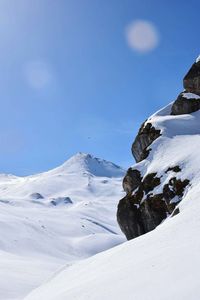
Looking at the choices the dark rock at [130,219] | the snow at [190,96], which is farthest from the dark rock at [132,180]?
the snow at [190,96]

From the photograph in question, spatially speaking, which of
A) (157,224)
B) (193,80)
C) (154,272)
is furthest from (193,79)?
(154,272)

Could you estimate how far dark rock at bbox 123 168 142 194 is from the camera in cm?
5475

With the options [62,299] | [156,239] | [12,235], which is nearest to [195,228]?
[156,239]

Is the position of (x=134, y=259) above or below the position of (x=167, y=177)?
below

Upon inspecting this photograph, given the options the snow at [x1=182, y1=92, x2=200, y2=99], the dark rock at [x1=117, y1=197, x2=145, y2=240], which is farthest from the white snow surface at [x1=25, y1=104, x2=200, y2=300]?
the snow at [x1=182, y1=92, x2=200, y2=99]

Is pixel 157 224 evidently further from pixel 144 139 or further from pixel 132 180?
pixel 144 139

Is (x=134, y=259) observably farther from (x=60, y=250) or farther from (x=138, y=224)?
(x=60, y=250)

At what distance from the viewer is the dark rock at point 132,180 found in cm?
5475

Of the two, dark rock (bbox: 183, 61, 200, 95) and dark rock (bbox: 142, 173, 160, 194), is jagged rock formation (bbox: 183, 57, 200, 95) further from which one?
dark rock (bbox: 142, 173, 160, 194)

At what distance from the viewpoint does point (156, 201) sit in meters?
49.3

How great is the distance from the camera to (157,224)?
161 feet

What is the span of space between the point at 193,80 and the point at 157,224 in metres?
27.5

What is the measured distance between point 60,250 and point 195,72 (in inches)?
3386

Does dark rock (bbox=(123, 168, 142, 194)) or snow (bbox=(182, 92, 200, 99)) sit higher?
snow (bbox=(182, 92, 200, 99))
